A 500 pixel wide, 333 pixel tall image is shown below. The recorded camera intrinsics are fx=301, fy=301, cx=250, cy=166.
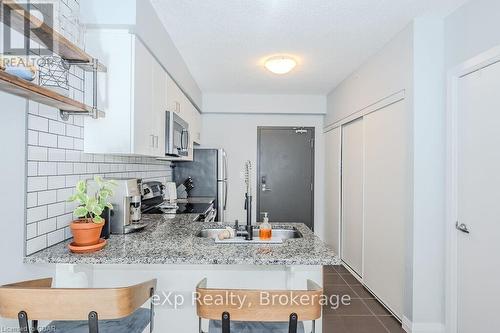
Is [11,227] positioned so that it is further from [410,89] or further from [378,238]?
[378,238]

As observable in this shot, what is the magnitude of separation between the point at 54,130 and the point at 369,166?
9.32 ft

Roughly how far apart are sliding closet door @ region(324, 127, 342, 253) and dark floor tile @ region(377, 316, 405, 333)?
5.18 feet

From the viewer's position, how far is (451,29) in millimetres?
2236

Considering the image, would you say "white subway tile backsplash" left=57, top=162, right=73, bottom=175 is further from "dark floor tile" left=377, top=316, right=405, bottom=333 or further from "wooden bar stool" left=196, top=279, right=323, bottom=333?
"dark floor tile" left=377, top=316, right=405, bottom=333

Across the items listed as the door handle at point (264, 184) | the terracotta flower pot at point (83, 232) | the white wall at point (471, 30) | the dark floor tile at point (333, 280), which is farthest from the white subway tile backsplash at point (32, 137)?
the door handle at point (264, 184)

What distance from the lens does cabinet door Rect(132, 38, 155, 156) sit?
1809 mm

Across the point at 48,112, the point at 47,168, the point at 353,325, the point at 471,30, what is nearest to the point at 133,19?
the point at 48,112

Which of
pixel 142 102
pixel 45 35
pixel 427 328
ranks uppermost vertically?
pixel 45 35

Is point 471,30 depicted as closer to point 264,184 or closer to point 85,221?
point 85,221

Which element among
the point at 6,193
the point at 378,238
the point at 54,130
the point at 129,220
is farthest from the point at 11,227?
the point at 378,238

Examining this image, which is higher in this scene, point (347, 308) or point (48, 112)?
point (48, 112)

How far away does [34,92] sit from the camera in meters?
1.15

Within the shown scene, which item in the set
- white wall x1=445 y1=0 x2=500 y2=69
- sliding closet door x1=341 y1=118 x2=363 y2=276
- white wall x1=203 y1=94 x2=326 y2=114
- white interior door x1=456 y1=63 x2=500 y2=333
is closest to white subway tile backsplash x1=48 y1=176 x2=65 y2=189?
white interior door x1=456 y1=63 x2=500 y2=333

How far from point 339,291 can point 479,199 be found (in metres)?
1.75
